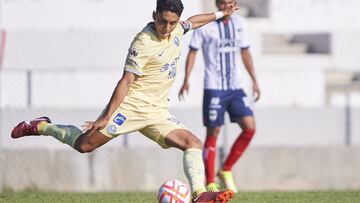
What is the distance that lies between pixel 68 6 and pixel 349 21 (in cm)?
618

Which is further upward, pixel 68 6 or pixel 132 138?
pixel 68 6

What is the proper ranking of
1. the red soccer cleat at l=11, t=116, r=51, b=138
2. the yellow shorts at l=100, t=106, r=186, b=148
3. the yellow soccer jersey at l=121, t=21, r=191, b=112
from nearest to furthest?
the yellow soccer jersey at l=121, t=21, r=191, b=112 < the yellow shorts at l=100, t=106, r=186, b=148 < the red soccer cleat at l=11, t=116, r=51, b=138

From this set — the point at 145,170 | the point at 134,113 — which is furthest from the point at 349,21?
the point at 134,113

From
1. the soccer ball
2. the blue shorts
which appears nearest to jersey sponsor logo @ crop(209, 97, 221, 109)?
the blue shorts

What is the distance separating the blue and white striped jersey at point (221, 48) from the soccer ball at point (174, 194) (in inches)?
146

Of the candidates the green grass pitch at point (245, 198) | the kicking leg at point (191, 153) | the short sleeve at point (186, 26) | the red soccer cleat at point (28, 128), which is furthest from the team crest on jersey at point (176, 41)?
the green grass pitch at point (245, 198)

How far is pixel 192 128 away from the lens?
59.7ft

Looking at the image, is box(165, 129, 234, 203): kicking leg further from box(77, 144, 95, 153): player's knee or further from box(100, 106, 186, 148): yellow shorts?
box(77, 144, 95, 153): player's knee

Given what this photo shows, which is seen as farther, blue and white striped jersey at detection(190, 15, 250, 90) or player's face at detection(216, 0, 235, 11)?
blue and white striped jersey at detection(190, 15, 250, 90)

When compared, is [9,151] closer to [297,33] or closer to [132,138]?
[132,138]

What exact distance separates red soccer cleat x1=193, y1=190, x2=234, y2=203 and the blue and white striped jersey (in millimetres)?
3809

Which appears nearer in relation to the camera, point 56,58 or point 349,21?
point 56,58

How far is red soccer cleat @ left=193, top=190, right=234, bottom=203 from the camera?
1008 cm

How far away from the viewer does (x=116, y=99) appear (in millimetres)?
10281
